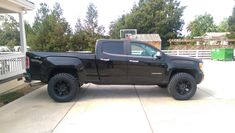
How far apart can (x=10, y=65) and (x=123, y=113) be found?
6.49 meters

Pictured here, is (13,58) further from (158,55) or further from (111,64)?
(158,55)

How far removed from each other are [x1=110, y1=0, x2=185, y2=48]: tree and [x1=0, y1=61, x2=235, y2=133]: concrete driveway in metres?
42.3

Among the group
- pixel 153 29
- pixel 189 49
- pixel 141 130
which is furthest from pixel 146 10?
pixel 141 130

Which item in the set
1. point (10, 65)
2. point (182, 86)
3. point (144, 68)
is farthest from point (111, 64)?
point (10, 65)

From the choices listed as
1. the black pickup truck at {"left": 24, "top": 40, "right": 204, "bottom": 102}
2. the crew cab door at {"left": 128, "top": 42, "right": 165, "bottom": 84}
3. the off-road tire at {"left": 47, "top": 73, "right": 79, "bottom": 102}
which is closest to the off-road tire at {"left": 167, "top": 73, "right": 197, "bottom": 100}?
the black pickup truck at {"left": 24, "top": 40, "right": 204, "bottom": 102}

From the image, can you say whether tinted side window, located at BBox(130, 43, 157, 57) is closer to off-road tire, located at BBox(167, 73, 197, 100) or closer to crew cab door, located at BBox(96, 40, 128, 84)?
crew cab door, located at BBox(96, 40, 128, 84)

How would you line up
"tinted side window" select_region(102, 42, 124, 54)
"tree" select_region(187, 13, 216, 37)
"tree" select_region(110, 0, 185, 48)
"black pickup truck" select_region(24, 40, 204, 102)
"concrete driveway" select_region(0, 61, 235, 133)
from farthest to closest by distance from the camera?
1. "tree" select_region(187, 13, 216, 37)
2. "tree" select_region(110, 0, 185, 48)
3. "tinted side window" select_region(102, 42, 124, 54)
4. "black pickup truck" select_region(24, 40, 204, 102)
5. "concrete driveway" select_region(0, 61, 235, 133)

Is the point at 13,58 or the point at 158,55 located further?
the point at 13,58

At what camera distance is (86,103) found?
27.4 feet

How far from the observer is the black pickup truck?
8719 millimetres

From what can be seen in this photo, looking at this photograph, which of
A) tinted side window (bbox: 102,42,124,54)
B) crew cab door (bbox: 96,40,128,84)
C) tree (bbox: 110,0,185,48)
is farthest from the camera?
tree (bbox: 110,0,185,48)

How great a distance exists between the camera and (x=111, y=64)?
890 cm

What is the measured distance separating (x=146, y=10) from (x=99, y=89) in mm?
46651

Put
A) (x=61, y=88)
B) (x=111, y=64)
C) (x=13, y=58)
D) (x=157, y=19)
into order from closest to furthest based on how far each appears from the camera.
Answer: (x=61, y=88)
(x=111, y=64)
(x=13, y=58)
(x=157, y=19)
